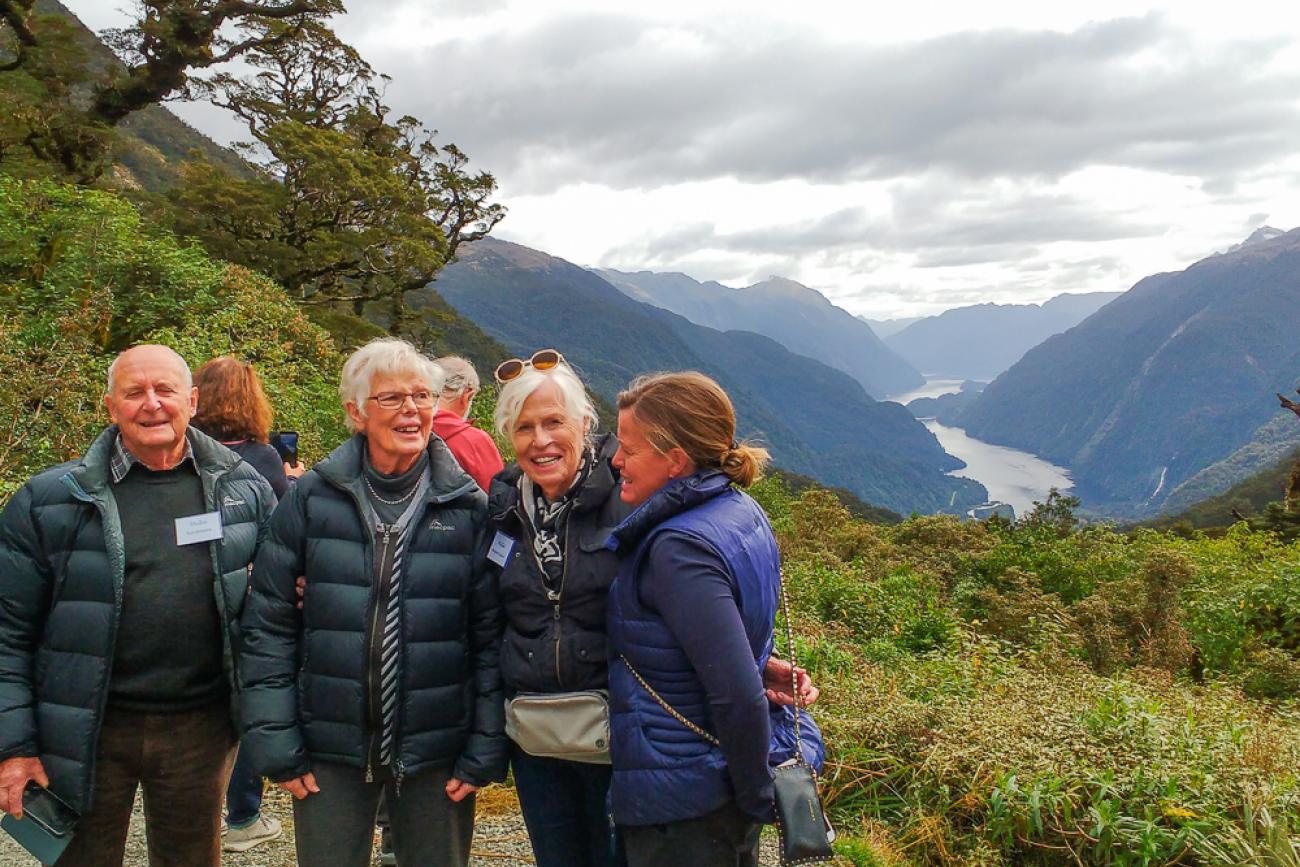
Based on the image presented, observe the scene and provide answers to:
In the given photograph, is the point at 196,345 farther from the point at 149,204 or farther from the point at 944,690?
the point at 149,204

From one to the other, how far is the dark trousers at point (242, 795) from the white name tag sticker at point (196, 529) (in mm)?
1603

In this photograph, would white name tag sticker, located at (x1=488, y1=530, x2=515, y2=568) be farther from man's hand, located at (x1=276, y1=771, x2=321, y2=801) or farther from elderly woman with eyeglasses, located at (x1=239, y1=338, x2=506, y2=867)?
man's hand, located at (x1=276, y1=771, x2=321, y2=801)

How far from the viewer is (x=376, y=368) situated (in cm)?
249

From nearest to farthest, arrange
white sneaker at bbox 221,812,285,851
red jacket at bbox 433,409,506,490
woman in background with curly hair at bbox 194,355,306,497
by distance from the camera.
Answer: red jacket at bbox 433,409,506,490
woman in background with curly hair at bbox 194,355,306,497
white sneaker at bbox 221,812,285,851

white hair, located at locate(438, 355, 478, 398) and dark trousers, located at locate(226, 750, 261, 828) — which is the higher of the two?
white hair, located at locate(438, 355, 478, 398)

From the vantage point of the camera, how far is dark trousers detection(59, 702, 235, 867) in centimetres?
250

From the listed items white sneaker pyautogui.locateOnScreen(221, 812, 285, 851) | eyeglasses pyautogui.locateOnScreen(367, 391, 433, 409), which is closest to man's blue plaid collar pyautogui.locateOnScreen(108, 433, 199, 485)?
eyeglasses pyautogui.locateOnScreen(367, 391, 433, 409)

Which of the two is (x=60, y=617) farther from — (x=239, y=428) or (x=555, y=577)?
(x=555, y=577)

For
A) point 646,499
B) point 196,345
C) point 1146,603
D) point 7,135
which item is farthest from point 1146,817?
point 7,135

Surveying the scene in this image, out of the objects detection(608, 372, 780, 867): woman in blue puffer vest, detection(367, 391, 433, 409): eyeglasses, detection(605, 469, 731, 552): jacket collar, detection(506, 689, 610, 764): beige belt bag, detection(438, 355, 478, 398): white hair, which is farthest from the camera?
detection(438, 355, 478, 398): white hair

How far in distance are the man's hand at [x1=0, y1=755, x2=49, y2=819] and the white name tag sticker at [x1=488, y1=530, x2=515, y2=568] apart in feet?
4.87

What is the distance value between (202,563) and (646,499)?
4.72ft

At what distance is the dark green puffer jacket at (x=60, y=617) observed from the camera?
7.73 feet

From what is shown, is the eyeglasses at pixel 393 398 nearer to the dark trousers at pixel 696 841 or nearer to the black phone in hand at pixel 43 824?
the dark trousers at pixel 696 841
